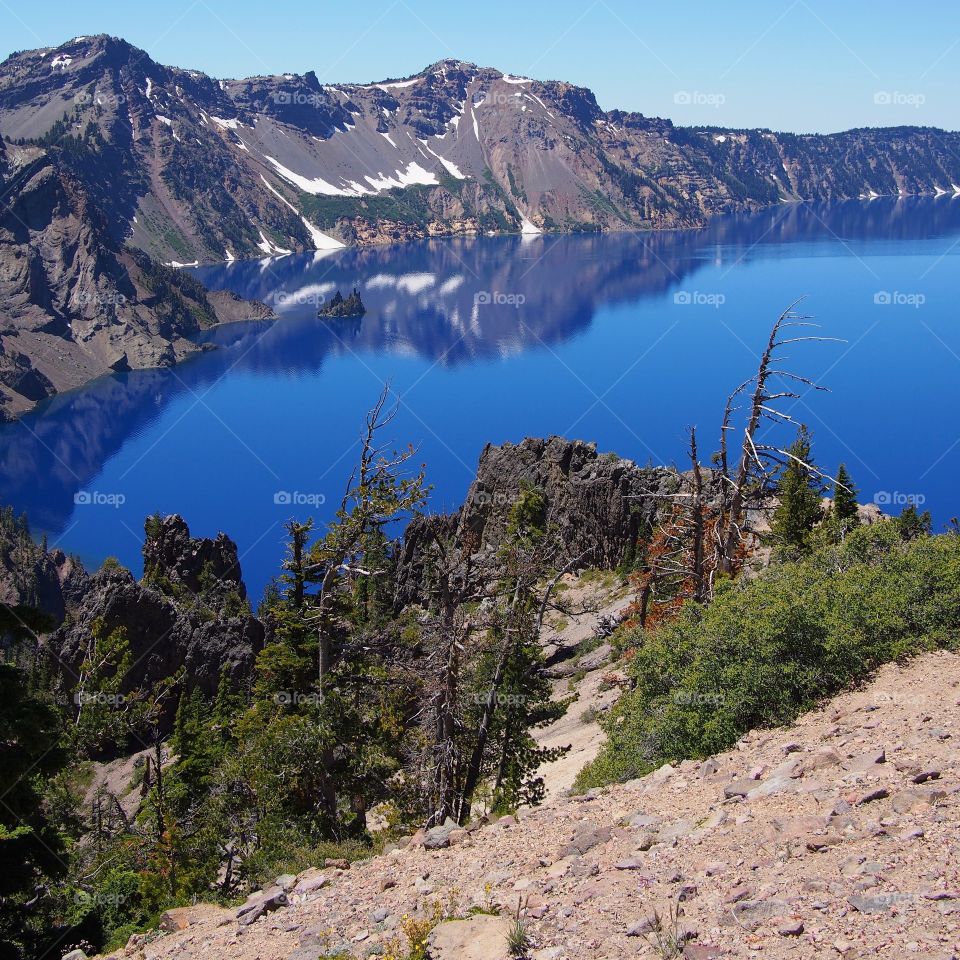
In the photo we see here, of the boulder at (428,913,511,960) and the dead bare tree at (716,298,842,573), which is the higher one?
the dead bare tree at (716,298,842,573)

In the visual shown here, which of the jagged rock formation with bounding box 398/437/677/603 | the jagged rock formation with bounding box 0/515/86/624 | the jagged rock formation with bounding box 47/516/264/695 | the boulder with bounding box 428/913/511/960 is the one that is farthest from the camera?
the jagged rock formation with bounding box 0/515/86/624

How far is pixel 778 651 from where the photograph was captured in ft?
50.8

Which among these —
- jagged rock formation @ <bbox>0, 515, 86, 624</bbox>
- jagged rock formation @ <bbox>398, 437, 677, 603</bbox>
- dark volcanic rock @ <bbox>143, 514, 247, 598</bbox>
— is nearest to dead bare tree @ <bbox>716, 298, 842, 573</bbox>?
jagged rock formation @ <bbox>398, 437, 677, 603</bbox>

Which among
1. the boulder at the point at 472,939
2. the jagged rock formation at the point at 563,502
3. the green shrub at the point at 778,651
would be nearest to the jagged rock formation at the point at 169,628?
the jagged rock formation at the point at 563,502

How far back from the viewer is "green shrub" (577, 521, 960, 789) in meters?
15.3

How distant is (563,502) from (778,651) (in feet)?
148

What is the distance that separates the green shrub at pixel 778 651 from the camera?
15.3 metres

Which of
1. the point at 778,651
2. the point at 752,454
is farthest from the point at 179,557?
the point at 778,651

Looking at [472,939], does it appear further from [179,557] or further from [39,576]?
[39,576]

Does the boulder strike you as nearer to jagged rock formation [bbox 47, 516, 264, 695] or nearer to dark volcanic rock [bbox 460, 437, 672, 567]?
dark volcanic rock [bbox 460, 437, 672, 567]

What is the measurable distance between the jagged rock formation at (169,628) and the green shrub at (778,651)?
42.2 meters

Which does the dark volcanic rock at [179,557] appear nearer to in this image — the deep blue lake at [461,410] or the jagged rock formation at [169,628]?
the jagged rock formation at [169,628]

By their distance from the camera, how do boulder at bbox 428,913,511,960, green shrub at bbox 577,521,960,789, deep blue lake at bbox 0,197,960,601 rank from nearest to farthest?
boulder at bbox 428,913,511,960
green shrub at bbox 577,521,960,789
deep blue lake at bbox 0,197,960,601

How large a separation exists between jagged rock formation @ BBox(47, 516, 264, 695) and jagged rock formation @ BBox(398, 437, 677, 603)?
13.4 metres
